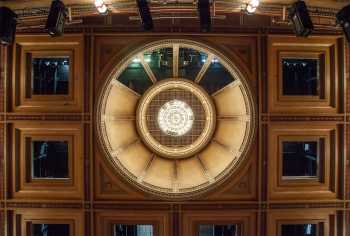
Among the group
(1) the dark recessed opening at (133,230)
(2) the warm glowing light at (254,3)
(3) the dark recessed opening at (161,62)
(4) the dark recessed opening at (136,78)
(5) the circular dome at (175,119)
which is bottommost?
(1) the dark recessed opening at (133,230)

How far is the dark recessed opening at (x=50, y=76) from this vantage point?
813cm

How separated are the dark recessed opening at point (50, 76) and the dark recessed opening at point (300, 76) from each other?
15.8ft

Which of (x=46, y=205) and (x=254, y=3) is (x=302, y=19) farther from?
(x=46, y=205)

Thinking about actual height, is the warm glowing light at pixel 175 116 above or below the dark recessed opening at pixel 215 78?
below

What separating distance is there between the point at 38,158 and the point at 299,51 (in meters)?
6.19

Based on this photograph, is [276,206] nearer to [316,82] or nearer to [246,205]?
[246,205]

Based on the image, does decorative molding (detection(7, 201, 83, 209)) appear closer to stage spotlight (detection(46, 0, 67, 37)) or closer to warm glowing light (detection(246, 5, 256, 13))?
stage spotlight (detection(46, 0, 67, 37))

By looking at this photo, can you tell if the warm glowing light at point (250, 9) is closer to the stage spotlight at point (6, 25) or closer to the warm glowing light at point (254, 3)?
the warm glowing light at point (254, 3)

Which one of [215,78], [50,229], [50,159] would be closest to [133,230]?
[50,229]

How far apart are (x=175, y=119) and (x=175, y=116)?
67 mm

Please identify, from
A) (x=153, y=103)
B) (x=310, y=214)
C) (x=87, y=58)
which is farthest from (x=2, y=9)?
(x=310, y=214)

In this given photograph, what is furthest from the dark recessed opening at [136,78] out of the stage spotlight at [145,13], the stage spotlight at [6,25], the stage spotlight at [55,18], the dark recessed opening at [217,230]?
the dark recessed opening at [217,230]

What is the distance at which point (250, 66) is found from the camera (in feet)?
25.7

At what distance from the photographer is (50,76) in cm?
820
